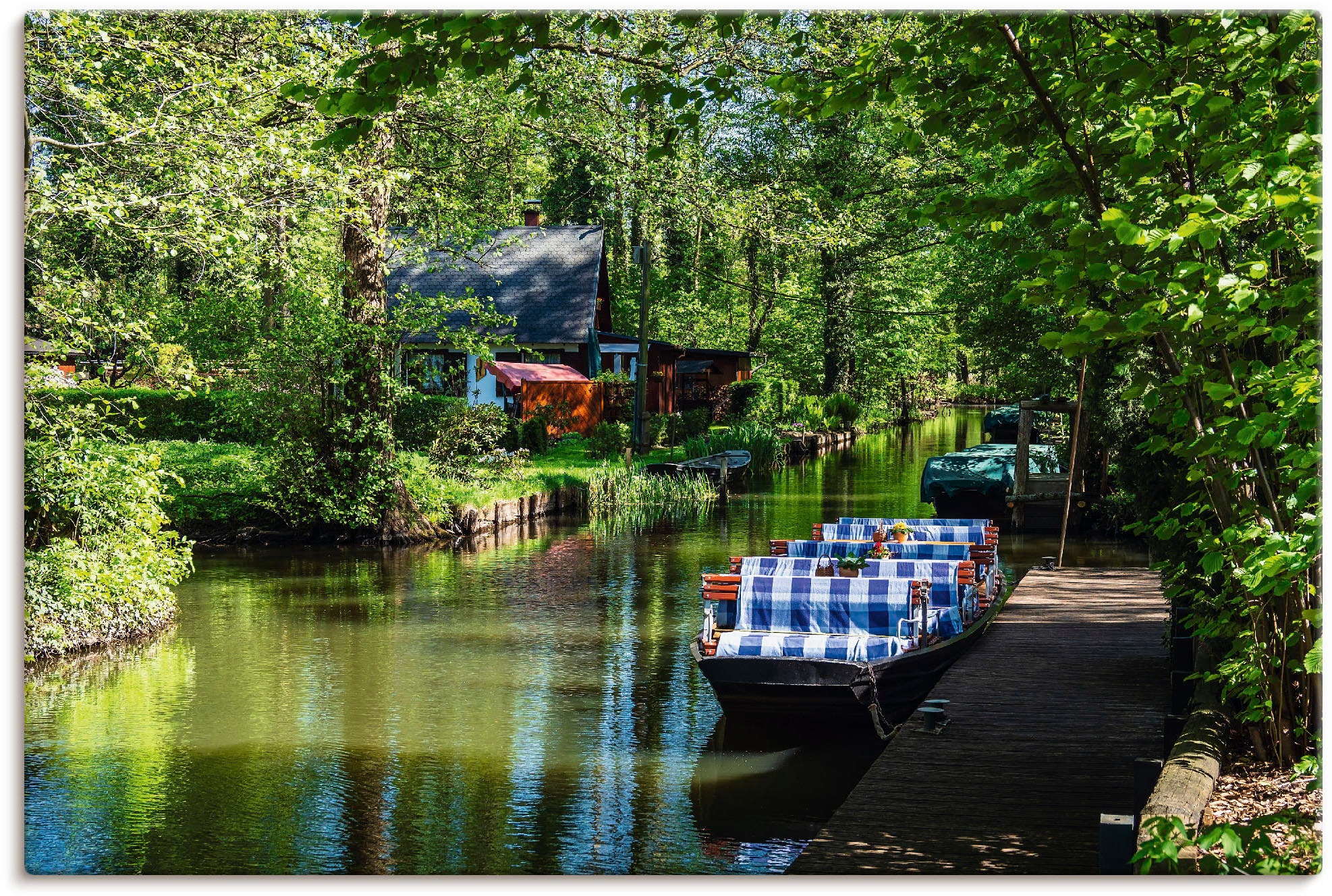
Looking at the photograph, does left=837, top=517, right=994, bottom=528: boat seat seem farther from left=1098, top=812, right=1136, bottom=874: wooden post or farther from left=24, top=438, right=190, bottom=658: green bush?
left=1098, top=812, right=1136, bottom=874: wooden post

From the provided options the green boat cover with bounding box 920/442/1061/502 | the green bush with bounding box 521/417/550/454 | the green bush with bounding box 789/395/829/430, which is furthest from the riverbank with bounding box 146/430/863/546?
the green bush with bounding box 789/395/829/430

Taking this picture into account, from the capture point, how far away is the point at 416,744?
460 inches

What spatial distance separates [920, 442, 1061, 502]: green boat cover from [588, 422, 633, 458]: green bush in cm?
909

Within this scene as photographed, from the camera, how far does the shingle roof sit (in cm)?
4428

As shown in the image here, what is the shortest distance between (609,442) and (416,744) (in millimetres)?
22579

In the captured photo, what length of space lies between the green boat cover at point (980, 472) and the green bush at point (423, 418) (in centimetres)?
996

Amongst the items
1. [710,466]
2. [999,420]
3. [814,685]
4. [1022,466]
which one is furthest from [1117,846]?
[999,420]

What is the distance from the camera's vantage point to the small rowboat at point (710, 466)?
1267 inches

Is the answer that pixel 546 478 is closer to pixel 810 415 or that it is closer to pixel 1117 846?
pixel 810 415

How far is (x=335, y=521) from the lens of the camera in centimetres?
2383

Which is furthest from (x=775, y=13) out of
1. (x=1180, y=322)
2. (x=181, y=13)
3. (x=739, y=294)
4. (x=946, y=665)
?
(x=739, y=294)

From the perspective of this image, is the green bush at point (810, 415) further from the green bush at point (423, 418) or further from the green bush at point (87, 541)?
the green bush at point (87, 541)

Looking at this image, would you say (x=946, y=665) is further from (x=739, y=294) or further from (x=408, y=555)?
(x=739, y=294)

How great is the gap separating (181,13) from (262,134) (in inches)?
201
